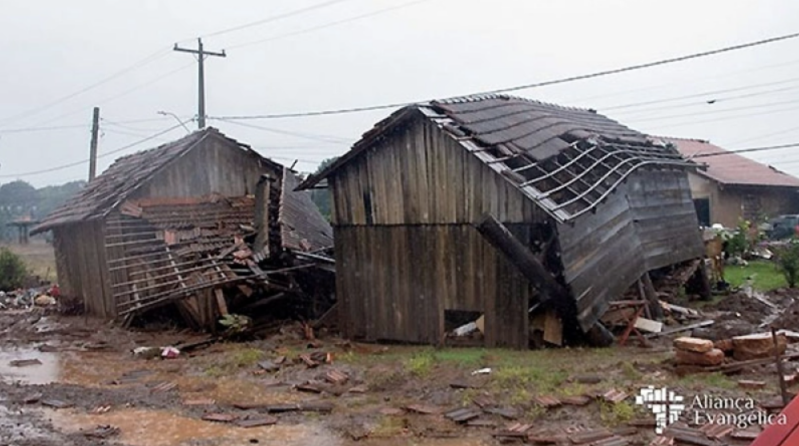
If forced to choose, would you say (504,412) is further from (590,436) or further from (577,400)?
(590,436)

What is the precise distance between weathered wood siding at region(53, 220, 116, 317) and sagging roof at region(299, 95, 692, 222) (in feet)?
27.2

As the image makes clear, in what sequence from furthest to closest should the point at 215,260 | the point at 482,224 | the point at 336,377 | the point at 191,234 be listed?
1. the point at 191,234
2. the point at 215,260
3. the point at 482,224
4. the point at 336,377

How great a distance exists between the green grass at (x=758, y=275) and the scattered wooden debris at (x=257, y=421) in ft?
49.4

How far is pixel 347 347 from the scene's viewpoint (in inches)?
549

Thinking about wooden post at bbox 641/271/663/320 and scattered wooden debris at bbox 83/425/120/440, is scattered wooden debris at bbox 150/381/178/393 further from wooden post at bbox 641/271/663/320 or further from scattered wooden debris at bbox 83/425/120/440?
wooden post at bbox 641/271/663/320

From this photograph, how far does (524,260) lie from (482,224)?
3.38ft

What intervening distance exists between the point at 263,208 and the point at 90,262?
5.65 metres

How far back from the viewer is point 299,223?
2041cm

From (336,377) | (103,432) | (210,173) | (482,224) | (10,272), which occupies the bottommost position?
(336,377)

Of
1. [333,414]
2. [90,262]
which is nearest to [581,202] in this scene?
[333,414]

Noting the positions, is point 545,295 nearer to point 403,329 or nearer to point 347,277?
point 403,329

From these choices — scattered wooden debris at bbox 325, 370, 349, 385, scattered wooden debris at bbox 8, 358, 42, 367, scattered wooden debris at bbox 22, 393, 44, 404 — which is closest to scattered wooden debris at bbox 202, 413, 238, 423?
scattered wooden debris at bbox 325, 370, 349, 385

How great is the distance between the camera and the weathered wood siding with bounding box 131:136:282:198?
1989 cm

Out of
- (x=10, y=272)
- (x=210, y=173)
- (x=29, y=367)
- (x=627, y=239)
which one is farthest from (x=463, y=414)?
(x=10, y=272)
